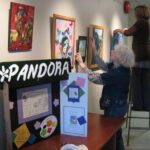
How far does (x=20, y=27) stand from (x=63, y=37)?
0.73 metres

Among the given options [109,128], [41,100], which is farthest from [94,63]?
[41,100]

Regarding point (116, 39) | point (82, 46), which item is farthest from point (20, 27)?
point (116, 39)

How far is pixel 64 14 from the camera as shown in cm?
296

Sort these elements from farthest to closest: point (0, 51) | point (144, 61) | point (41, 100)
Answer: point (144, 61)
point (0, 51)
point (41, 100)

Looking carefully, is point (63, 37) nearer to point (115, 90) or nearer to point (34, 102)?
point (115, 90)

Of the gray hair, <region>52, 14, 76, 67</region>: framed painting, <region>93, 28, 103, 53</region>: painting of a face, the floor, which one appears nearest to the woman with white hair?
the gray hair

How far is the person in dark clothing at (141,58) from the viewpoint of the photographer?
421 cm

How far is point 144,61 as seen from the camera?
4.58 metres

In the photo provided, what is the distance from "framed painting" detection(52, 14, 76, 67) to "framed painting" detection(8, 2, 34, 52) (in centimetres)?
41

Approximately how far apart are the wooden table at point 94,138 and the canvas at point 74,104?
0.24 ft

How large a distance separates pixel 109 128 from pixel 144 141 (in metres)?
2.03

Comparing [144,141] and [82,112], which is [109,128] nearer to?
[82,112]

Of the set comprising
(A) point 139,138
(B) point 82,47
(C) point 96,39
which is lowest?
(A) point 139,138

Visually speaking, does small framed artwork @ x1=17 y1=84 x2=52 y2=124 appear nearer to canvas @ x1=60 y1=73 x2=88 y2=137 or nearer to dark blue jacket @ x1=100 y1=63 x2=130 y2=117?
canvas @ x1=60 y1=73 x2=88 y2=137
